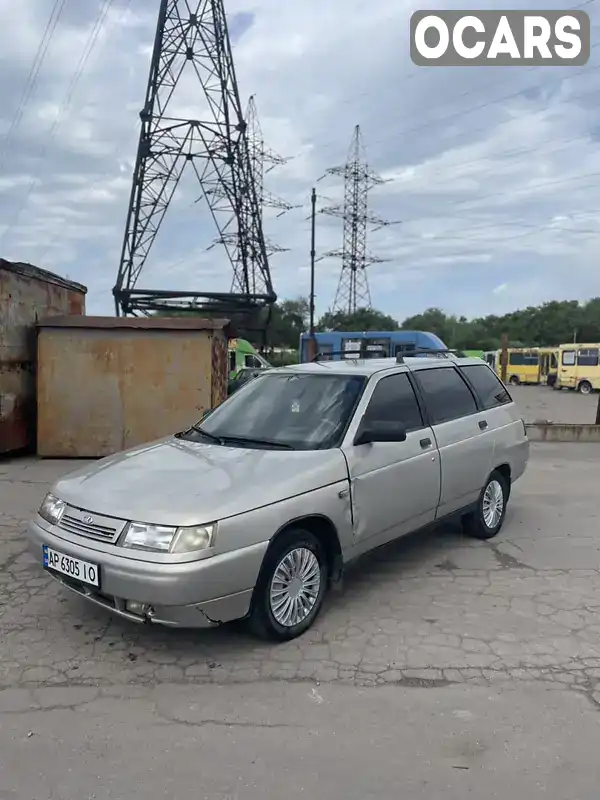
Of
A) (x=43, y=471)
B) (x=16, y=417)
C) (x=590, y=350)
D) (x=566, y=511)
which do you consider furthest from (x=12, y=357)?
(x=590, y=350)

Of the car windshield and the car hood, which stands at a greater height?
the car windshield

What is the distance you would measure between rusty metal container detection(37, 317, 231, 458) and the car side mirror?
5.62 m

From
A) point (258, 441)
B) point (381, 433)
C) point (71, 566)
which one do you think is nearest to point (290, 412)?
point (258, 441)

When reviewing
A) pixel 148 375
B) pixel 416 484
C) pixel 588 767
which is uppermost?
pixel 148 375

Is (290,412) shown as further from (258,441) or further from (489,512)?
(489,512)

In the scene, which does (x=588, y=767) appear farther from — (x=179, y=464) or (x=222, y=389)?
(x=222, y=389)

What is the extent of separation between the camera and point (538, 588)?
4.65 m

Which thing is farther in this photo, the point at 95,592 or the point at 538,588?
the point at 538,588

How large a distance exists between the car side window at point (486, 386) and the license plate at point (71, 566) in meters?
3.86

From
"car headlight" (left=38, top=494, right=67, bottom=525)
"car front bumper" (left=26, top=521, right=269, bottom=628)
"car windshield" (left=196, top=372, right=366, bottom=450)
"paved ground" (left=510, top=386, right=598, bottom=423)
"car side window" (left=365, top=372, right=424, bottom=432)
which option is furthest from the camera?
"paved ground" (left=510, top=386, right=598, bottom=423)

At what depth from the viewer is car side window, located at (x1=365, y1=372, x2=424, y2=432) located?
4.58 meters

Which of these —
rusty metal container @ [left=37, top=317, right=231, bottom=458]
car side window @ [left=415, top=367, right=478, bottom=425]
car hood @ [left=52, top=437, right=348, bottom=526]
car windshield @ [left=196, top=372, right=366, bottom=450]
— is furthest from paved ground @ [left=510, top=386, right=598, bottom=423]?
car hood @ [left=52, top=437, right=348, bottom=526]

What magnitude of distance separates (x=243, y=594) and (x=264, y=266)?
82.4 feet

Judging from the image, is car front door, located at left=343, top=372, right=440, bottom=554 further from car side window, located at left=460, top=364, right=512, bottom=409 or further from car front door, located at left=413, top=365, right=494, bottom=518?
car side window, located at left=460, top=364, right=512, bottom=409
